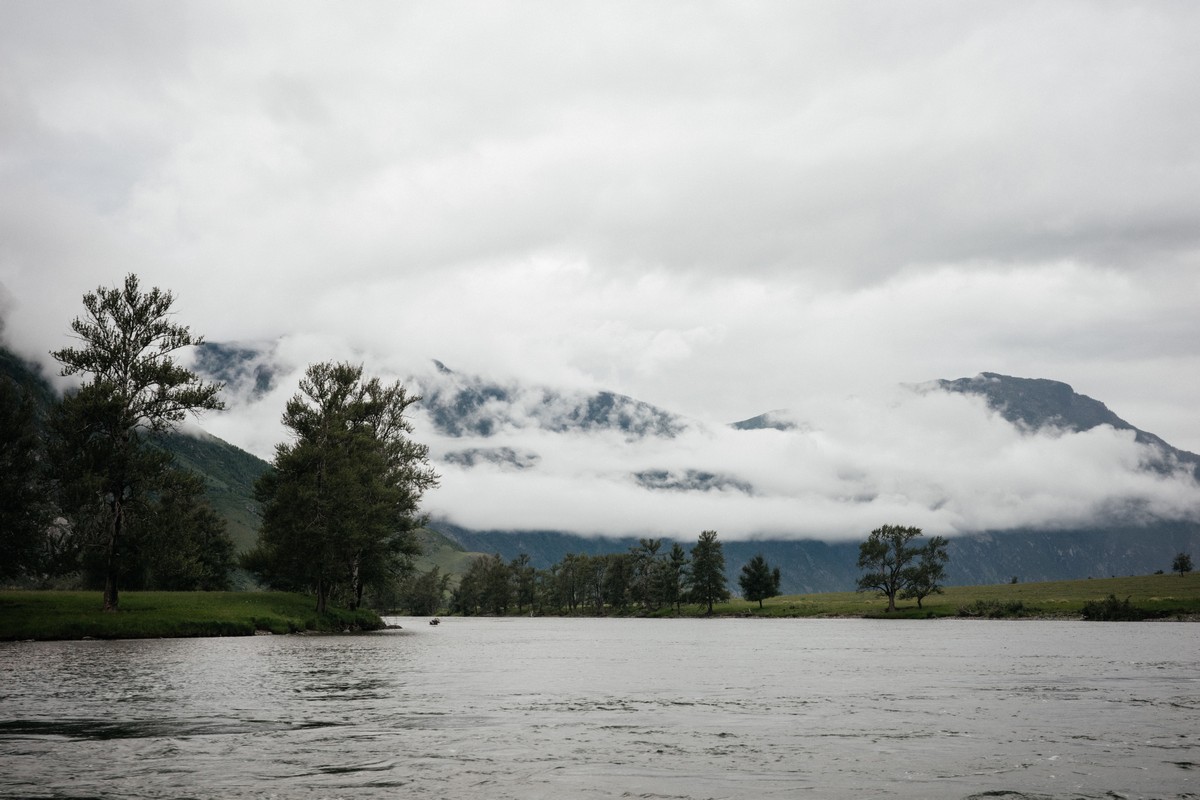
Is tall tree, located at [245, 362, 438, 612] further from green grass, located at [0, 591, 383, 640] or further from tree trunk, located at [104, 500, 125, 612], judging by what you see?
tree trunk, located at [104, 500, 125, 612]

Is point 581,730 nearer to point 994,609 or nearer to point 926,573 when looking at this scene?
point 994,609

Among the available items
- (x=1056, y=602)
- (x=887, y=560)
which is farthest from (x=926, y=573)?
(x=1056, y=602)

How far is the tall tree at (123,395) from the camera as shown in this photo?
65.6m

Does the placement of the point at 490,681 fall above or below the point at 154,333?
below

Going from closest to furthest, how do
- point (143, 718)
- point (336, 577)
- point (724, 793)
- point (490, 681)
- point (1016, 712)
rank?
point (724, 793), point (143, 718), point (1016, 712), point (490, 681), point (336, 577)

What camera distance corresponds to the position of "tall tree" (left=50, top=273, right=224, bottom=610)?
65625mm

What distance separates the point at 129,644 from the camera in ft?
197

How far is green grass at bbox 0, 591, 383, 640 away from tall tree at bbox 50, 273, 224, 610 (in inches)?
122

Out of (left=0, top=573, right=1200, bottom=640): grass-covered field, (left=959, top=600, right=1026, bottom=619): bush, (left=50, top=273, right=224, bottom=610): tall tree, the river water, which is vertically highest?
(left=50, top=273, right=224, bottom=610): tall tree

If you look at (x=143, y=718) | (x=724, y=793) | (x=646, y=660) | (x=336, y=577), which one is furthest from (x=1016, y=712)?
(x=336, y=577)

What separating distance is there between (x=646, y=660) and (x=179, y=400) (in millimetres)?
41132

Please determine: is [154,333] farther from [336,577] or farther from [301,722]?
[301,722]

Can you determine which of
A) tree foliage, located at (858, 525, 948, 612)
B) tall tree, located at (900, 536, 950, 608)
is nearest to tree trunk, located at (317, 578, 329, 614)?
tree foliage, located at (858, 525, 948, 612)

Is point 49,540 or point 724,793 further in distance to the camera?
point 49,540
